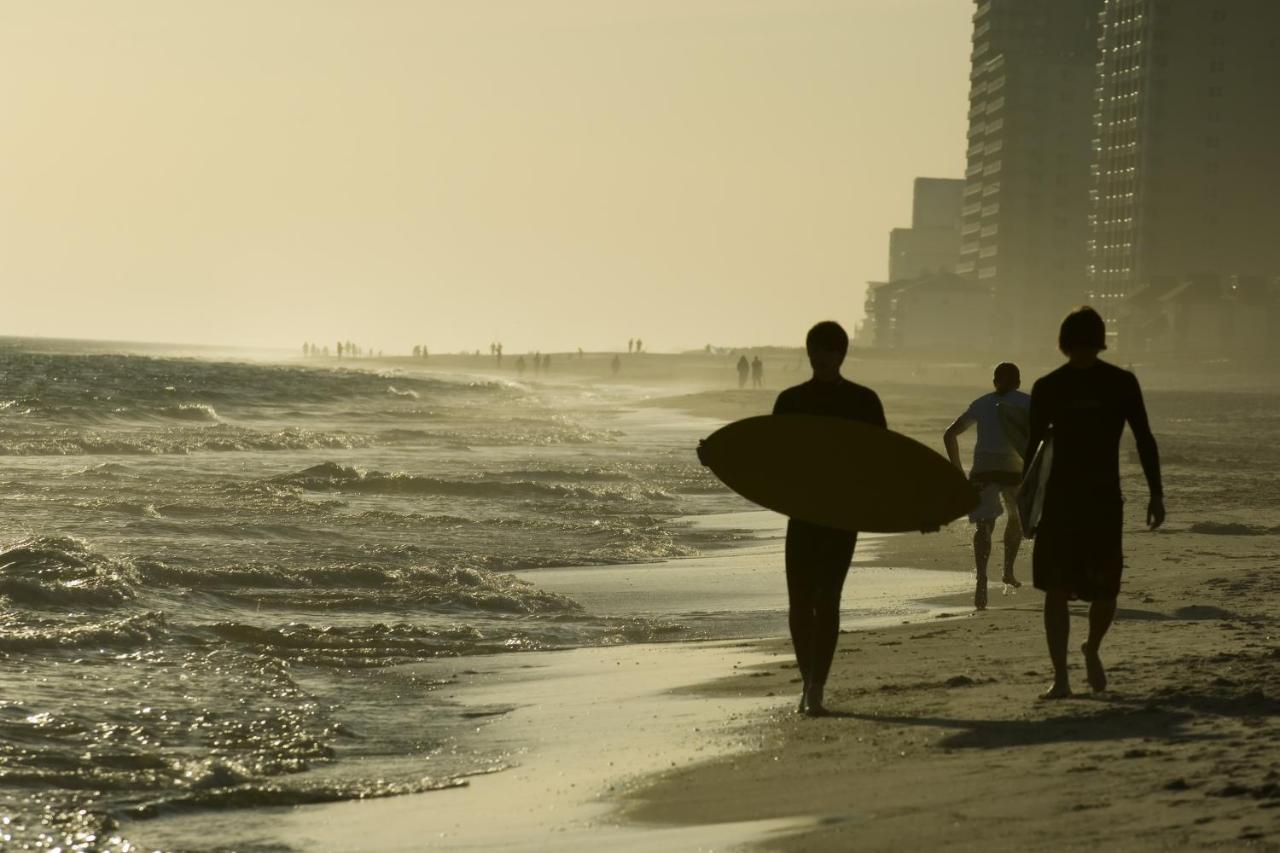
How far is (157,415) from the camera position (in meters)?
52.7

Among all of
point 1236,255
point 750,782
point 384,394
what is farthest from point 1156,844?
point 1236,255

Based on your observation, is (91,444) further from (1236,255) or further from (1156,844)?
(1236,255)

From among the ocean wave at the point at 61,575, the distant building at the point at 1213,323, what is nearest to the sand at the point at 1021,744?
the ocean wave at the point at 61,575

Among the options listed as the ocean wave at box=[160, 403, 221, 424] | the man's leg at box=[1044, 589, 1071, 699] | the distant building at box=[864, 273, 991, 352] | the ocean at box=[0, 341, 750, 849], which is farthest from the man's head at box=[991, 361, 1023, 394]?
the distant building at box=[864, 273, 991, 352]

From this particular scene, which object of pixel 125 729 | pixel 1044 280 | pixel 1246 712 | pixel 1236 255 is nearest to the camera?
pixel 1246 712

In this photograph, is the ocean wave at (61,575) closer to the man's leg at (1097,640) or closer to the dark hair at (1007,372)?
the dark hair at (1007,372)

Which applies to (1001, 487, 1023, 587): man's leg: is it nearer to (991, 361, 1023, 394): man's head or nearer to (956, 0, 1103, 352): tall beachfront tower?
(991, 361, 1023, 394): man's head

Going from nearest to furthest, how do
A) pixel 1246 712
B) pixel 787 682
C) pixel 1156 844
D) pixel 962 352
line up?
1. pixel 1156 844
2. pixel 1246 712
3. pixel 787 682
4. pixel 962 352

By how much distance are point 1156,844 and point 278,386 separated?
3185 inches

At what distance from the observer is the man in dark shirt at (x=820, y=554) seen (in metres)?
8.12

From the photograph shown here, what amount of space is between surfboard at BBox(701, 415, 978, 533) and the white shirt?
3.66 metres

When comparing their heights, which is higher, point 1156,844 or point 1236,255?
point 1236,255

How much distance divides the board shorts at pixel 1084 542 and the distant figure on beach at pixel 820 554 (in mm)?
864

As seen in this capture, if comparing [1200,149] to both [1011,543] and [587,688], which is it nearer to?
[1011,543]
